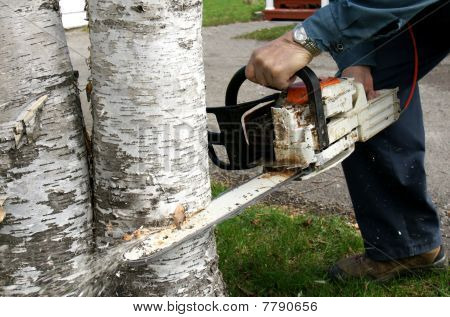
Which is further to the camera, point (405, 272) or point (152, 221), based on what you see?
point (405, 272)

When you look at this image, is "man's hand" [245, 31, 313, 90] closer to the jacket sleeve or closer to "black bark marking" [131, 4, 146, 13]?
the jacket sleeve

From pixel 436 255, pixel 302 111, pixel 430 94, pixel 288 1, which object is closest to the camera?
pixel 302 111

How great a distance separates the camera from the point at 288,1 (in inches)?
312

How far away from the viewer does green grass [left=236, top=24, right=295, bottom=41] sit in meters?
8.51

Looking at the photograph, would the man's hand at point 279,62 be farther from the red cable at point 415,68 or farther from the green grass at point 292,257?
the green grass at point 292,257

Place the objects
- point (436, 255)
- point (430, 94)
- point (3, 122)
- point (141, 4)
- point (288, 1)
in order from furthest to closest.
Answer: point (288, 1) < point (430, 94) < point (436, 255) < point (3, 122) < point (141, 4)

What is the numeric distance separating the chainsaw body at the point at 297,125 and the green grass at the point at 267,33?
20.7ft

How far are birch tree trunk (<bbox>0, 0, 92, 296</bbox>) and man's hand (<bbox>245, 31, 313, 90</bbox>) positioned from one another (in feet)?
2.02

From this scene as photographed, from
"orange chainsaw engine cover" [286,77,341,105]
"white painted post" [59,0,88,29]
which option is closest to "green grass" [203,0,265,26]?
"white painted post" [59,0,88,29]

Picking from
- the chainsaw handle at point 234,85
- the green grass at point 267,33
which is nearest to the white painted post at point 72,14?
the green grass at point 267,33

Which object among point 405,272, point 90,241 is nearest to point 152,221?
point 90,241

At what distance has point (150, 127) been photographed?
1839 millimetres

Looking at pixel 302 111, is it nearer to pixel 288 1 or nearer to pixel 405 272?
pixel 405 272

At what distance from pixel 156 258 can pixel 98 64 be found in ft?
2.02
